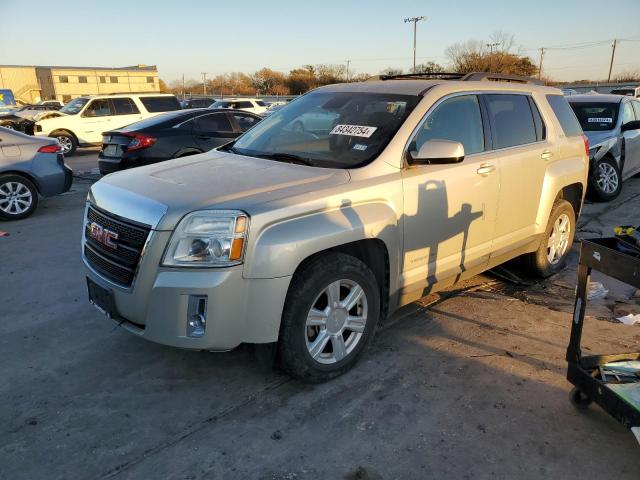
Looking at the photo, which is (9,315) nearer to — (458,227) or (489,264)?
(458,227)

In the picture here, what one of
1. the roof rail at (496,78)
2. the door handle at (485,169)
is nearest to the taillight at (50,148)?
the roof rail at (496,78)

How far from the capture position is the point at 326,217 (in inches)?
118

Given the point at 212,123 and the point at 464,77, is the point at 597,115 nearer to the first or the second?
the point at 464,77

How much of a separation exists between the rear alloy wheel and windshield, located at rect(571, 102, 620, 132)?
1438cm

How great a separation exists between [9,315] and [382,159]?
3376 millimetres

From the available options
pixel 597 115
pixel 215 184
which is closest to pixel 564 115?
pixel 215 184

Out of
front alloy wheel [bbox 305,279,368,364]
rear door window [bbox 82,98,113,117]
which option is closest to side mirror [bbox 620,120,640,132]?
front alloy wheel [bbox 305,279,368,364]

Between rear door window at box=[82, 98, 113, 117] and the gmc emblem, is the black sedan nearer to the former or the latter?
the gmc emblem

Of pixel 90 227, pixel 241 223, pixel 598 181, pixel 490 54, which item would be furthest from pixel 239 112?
pixel 490 54

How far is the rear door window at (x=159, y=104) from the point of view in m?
16.4

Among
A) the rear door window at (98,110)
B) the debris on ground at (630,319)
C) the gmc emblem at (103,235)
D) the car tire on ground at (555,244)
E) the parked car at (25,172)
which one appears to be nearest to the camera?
the gmc emblem at (103,235)

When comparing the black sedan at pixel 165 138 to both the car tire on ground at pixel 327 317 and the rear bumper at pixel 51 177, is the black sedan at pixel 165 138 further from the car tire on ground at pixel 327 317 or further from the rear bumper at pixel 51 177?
the car tire on ground at pixel 327 317

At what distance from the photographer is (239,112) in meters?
10.4

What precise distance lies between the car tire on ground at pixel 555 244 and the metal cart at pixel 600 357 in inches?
79.9
